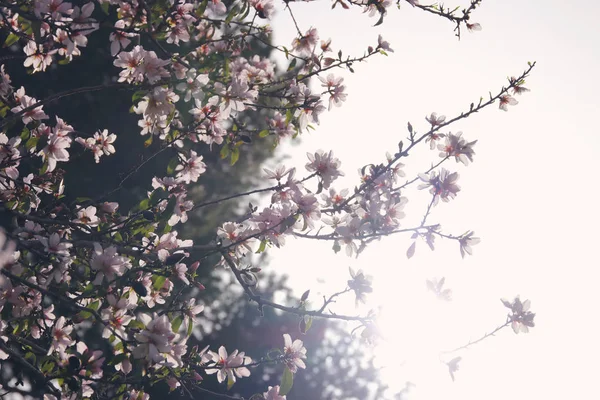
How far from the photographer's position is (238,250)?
315 cm

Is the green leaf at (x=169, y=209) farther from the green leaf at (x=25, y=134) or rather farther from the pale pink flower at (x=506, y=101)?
the pale pink flower at (x=506, y=101)

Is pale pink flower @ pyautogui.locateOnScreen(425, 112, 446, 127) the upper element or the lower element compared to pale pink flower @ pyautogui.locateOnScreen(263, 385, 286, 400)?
upper

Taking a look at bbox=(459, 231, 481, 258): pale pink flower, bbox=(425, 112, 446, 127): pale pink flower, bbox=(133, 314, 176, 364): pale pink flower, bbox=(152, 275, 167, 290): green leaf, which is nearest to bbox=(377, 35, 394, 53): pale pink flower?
bbox=(425, 112, 446, 127): pale pink flower

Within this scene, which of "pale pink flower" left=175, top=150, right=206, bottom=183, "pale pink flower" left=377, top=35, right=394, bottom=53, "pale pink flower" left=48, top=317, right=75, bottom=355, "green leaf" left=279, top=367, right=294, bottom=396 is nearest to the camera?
"pale pink flower" left=48, top=317, right=75, bottom=355

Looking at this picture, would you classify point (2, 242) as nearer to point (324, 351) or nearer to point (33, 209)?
point (33, 209)

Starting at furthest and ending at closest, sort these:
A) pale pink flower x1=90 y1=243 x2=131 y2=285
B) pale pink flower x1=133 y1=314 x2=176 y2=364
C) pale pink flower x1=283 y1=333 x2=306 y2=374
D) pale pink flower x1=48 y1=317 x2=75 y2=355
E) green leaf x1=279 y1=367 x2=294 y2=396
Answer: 1. pale pink flower x1=283 y1=333 x2=306 y2=374
2. green leaf x1=279 y1=367 x2=294 y2=396
3. pale pink flower x1=48 y1=317 x2=75 y2=355
4. pale pink flower x1=90 y1=243 x2=131 y2=285
5. pale pink flower x1=133 y1=314 x2=176 y2=364

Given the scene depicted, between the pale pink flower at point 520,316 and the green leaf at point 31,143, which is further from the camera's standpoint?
the green leaf at point 31,143

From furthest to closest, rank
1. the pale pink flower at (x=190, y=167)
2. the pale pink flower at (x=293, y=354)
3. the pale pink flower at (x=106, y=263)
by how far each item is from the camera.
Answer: the pale pink flower at (x=190, y=167)
the pale pink flower at (x=293, y=354)
the pale pink flower at (x=106, y=263)

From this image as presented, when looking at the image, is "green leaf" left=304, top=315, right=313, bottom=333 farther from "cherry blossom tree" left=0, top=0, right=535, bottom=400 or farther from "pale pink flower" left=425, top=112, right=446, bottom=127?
"pale pink flower" left=425, top=112, right=446, bottom=127

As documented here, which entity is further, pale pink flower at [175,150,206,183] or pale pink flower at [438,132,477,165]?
pale pink flower at [175,150,206,183]

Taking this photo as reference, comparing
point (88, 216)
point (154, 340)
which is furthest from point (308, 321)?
point (88, 216)

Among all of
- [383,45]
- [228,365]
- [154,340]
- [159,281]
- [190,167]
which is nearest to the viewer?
[154,340]

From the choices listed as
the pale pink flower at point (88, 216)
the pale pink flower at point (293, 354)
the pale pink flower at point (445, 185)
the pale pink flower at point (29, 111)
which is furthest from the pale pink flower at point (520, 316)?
the pale pink flower at point (29, 111)

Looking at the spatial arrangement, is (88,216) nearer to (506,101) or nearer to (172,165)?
(172,165)
